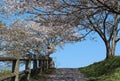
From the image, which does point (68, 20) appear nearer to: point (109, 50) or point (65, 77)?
point (65, 77)

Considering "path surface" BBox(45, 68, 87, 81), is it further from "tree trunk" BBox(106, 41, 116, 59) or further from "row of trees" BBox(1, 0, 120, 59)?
"tree trunk" BBox(106, 41, 116, 59)

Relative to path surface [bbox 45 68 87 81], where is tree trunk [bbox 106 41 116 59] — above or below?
above

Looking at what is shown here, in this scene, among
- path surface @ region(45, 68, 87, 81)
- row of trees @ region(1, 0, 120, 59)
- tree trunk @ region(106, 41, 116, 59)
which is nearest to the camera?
row of trees @ region(1, 0, 120, 59)

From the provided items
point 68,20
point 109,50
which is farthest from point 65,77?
point 109,50

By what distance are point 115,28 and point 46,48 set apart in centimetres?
799

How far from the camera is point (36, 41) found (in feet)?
120

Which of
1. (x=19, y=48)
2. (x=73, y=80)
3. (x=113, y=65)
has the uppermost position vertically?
(x=19, y=48)

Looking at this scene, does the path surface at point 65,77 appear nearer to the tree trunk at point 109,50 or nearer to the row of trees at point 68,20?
the row of trees at point 68,20

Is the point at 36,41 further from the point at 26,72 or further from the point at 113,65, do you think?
the point at 26,72

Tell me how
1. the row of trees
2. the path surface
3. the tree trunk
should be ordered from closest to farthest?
1. the row of trees
2. the path surface
3. the tree trunk

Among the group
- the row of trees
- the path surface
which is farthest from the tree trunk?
the path surface

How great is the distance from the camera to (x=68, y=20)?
14.1 m

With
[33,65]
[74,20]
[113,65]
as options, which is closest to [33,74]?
[33,65]

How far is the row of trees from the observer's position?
11.8m
